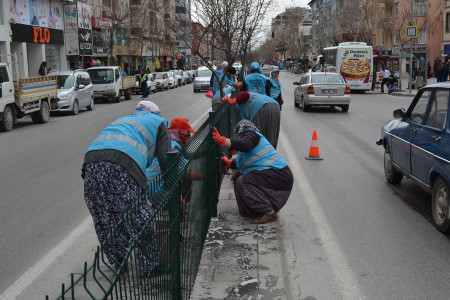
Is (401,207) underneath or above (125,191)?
underneath

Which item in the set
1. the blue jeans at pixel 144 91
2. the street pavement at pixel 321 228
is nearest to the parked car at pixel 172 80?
the blue jeans at pixel 144 91

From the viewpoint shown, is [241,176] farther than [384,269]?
Yes

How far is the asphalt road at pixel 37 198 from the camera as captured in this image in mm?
5414

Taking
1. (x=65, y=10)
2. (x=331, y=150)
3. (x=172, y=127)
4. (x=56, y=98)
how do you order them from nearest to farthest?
(x=172, y=127) → (x=331, y=150) → (x=56, y=98) → (x=65, y=10)

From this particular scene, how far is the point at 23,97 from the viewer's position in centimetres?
1781

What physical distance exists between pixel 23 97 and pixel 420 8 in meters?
49.6

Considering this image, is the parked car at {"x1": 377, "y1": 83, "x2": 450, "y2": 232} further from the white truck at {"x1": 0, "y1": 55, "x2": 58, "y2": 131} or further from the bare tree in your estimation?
the white truck at {"x1": 0, "y1": 55, "x2": 58, "y2": 131}

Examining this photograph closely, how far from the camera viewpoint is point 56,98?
20.8 meters

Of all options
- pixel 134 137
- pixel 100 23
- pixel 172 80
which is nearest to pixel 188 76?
pixel 172 80

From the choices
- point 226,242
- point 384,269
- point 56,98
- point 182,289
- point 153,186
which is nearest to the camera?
point 153,186

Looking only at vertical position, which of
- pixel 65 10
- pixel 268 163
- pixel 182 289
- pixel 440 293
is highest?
pixel 65 10

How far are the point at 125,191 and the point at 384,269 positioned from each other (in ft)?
8.20

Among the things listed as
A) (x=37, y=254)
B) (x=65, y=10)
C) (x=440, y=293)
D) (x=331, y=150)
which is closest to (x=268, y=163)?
(x=440, y=293)

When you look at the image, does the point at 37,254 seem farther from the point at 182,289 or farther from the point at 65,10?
the point at 65,10
